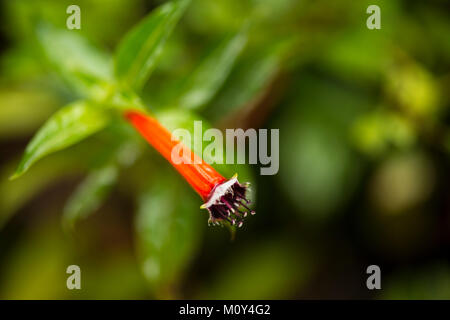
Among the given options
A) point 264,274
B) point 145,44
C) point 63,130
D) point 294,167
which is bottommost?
point 264,274

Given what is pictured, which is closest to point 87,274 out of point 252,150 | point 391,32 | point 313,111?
point 252,150

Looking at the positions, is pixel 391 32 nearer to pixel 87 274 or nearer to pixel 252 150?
pixel 252 150

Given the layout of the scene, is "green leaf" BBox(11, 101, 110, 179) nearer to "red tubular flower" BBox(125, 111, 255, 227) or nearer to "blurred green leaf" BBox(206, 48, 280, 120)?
"red tubular flower" BBox(125, 111, 255, 227)

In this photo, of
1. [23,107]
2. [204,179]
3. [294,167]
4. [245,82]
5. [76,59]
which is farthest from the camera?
[23,107]

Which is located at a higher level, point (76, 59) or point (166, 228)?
point (76, 59)

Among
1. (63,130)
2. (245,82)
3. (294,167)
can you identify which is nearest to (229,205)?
(63,130)

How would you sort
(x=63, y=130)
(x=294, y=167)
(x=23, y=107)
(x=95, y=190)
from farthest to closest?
1. (x=23, y=107)
2. (x=294, y=167)
3. (x=95, y=190)
4. (x=63, y=130)

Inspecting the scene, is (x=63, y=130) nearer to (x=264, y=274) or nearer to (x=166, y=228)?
(x=166, y=228)
